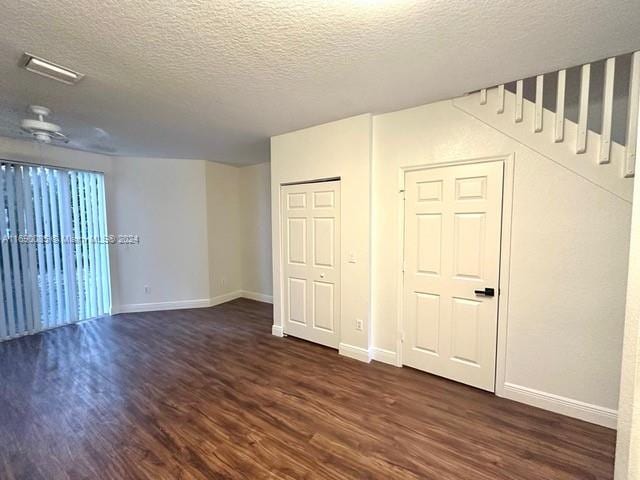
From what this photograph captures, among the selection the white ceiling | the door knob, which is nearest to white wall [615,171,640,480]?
the white ceiling

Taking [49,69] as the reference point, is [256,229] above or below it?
below

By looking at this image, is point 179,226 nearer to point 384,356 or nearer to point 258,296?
point 258,296

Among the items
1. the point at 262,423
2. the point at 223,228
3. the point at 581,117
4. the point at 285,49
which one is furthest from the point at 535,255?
the point at 223,228

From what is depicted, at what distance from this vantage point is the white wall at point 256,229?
5473 millimetres

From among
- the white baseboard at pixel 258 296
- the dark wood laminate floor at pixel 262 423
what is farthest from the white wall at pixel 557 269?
the white baseboard at pixel 258 296

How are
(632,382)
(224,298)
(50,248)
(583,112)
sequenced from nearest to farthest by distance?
(632,382), (583,112), (50,248), (224,298)

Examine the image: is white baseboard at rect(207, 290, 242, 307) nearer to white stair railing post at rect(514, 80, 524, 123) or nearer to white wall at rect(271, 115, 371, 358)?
white wall at rect(271, 115, 371, 358)

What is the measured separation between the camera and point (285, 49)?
5.89 feet

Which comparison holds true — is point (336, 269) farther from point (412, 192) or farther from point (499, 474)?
point (499, 474)

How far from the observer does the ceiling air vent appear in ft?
6.14

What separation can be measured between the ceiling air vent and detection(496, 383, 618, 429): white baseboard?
432 centimetres

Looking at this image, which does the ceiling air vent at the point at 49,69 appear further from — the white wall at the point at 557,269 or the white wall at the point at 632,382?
the white wall at the point at 632,382

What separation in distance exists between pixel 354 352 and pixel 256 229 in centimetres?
334

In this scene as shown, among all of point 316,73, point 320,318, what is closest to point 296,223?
point 320,318
